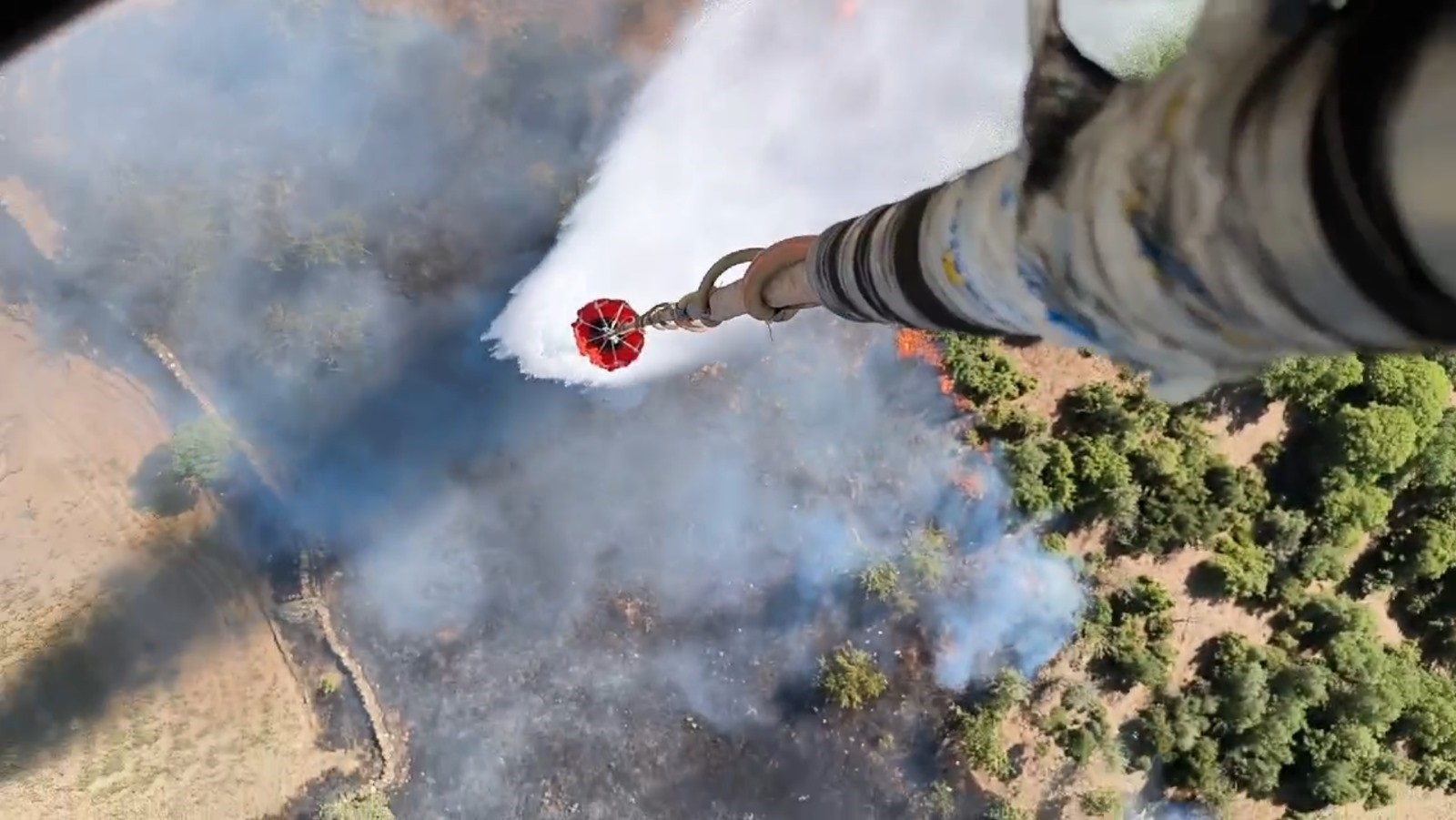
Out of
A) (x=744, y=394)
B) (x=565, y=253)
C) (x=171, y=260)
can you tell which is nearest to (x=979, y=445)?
(x=744, y=394)

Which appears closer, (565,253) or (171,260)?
(171,260)

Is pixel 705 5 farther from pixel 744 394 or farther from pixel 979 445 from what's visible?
pixel 979 445

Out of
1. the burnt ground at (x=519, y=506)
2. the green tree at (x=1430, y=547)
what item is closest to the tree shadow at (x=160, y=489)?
the burnt ground at (x=519, y=506)

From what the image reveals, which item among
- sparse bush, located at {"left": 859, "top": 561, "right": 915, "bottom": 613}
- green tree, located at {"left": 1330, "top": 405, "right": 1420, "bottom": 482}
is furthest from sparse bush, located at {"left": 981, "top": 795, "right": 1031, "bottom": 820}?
green tree, located at {"left": 1330, "top": 405, "right": 1420, "bottom": 482}

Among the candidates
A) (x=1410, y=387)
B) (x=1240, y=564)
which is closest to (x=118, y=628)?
(x=1240, y=564)

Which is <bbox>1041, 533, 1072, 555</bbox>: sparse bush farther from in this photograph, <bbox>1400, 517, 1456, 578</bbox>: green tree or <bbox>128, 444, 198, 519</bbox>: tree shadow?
<bbox>128, 444, 198, 519</bbox>: tree shadow

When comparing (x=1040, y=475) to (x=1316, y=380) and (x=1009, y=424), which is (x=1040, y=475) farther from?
(x=1316, y=380)

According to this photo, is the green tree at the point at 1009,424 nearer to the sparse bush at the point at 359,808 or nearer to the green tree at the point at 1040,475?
the green tree at the point at 1040,475
